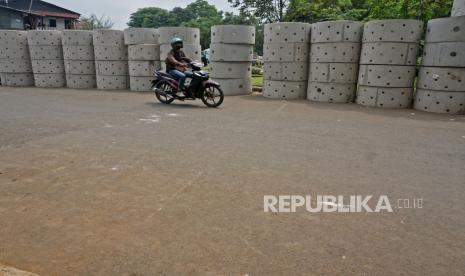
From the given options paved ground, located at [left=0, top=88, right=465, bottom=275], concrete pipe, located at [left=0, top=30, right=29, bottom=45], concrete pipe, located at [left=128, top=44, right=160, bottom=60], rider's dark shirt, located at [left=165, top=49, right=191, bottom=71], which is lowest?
paved ground, located at [left=0, top=88, right=465, bottom=275]

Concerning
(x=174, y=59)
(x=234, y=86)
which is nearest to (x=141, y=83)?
(x=234, y=86)

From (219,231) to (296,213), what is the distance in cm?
82

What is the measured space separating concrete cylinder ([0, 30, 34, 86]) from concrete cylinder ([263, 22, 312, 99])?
38.0ft

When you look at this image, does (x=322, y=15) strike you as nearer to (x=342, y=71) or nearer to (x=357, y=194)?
(x=342, y=71)

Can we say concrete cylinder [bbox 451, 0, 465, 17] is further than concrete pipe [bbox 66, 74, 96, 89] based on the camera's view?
No

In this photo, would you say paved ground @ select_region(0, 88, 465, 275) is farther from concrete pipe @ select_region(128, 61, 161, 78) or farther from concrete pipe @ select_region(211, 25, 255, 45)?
concrete pipe @ select_region(128, 61, 161, 78)

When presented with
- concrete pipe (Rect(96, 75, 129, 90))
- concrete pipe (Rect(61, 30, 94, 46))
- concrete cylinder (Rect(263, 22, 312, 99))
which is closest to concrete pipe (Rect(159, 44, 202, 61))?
concrete pipe (Rect(96, 75, 129, 90))

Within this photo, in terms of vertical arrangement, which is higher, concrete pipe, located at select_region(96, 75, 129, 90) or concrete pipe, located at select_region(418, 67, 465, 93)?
concrete pipe, located at select_region(418, 67, 465, 93)

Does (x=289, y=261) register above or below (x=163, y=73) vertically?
below

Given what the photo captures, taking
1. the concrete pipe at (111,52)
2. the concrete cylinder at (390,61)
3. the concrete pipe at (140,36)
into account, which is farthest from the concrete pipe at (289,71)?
the concrete pipe at (111,52)

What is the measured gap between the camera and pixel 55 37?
15102mm

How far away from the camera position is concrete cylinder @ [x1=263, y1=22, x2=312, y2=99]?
11.3m

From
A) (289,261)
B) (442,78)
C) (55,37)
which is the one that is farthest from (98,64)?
(289,261)

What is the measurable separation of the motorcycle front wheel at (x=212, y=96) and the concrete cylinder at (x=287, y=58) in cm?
289
